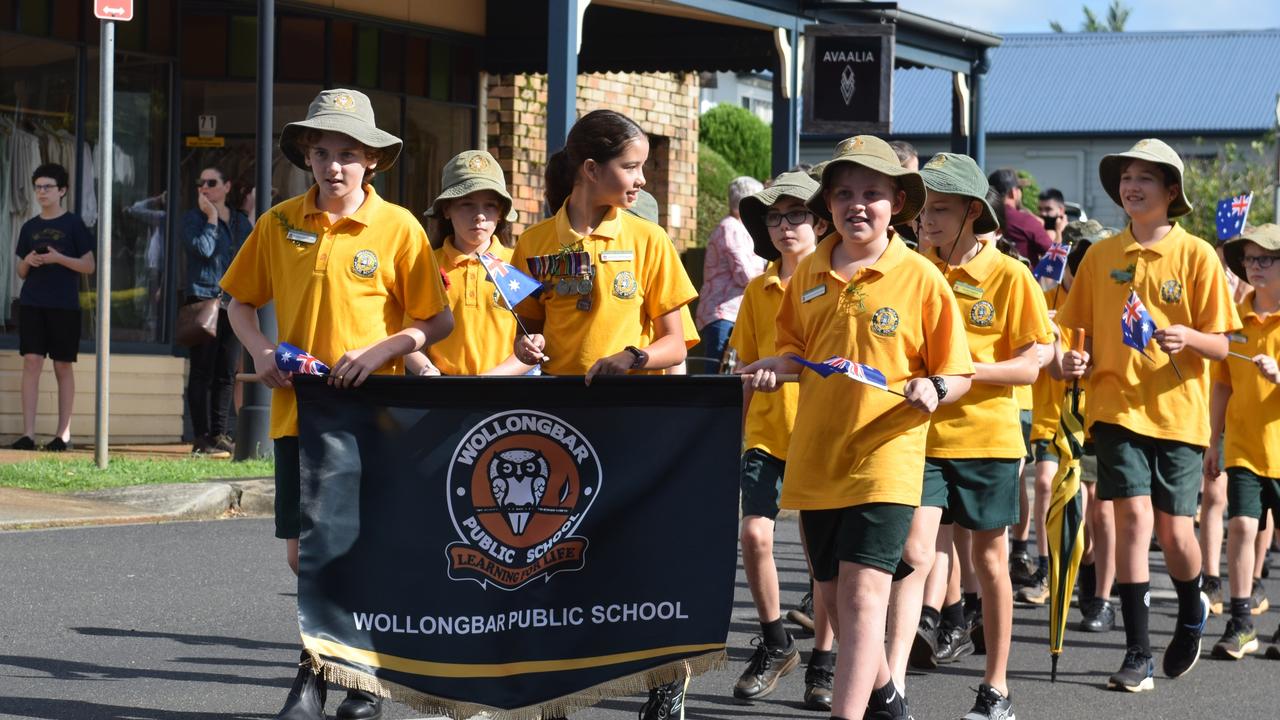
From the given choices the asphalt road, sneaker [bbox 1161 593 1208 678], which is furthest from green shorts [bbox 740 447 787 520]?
sneaker [bbox 1161 593 1208 678]

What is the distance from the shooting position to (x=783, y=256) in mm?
7355

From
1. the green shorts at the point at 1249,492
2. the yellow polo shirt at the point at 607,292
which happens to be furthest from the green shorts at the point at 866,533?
the green shorts at the point at 1249,492

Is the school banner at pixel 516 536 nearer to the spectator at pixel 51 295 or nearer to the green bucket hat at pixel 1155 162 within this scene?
the green bucket hat at pixel 1155 162

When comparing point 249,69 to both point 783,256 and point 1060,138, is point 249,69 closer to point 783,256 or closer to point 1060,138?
point 783,256

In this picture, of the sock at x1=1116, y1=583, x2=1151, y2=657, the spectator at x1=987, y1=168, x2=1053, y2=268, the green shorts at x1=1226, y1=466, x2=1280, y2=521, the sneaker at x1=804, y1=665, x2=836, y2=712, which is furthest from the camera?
the spectator at x1=987, y1=168, x2=1053, y2=268

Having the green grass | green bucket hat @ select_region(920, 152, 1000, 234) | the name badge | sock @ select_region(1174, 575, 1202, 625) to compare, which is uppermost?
green bucket hat @ select_region(920, 152, 1000, 234)

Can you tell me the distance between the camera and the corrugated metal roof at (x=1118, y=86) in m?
61.7

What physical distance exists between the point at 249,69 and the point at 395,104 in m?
1.83

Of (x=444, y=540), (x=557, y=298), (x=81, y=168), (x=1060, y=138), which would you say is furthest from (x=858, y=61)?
(x=1060, y=138)

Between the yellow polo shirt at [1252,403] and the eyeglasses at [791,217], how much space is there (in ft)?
7.89

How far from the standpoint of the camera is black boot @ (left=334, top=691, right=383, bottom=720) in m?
6.11

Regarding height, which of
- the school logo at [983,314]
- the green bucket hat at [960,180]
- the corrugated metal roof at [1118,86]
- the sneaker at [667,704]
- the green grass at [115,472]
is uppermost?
the corrugated metal roof at [1118,86]

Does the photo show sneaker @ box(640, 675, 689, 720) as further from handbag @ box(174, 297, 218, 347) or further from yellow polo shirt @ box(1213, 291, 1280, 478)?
handbag @ box(174, 297, 218, 347)

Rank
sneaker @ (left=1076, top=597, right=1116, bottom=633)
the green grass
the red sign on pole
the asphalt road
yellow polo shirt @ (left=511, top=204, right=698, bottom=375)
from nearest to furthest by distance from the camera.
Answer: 1. yellow polo shirt @ (left=511, top=204, right=698, bottom=375)
2. the asphalt road
3. sneaker @ (left=1076, top=597, right=1116, bottom=633)
4. the green grass
5. the red sign on pole
